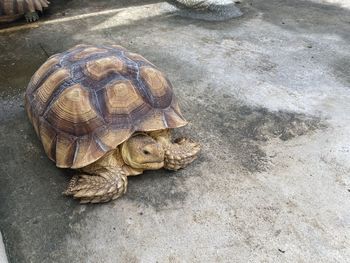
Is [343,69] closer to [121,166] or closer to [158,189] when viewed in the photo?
[158,189]

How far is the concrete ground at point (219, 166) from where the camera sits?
1979mm

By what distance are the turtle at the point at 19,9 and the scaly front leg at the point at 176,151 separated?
288cm

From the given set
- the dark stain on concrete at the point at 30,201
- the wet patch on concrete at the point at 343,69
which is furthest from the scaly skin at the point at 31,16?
the wet patch on concrete at the point at 343,69

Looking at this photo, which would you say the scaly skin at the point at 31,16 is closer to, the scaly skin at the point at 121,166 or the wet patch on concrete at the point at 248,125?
the wet patch on concrete at the point at 248,125

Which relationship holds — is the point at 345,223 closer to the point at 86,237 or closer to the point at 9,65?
the point at 86,237

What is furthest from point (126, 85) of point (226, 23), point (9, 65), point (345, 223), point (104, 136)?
point (226, 23)

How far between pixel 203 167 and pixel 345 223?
0.89 m

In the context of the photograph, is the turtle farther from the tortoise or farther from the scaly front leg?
the scaly front leg

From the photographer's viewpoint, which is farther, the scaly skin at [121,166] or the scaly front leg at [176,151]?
the scaly front leg at [176,151]

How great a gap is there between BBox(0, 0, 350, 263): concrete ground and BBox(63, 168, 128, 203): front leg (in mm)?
69

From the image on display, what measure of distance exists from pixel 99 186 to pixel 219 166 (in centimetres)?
79

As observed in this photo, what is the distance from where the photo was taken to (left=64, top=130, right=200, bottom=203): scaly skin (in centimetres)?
213

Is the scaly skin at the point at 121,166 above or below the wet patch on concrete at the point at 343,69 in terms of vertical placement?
above

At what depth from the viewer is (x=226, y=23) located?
14.5 feet
